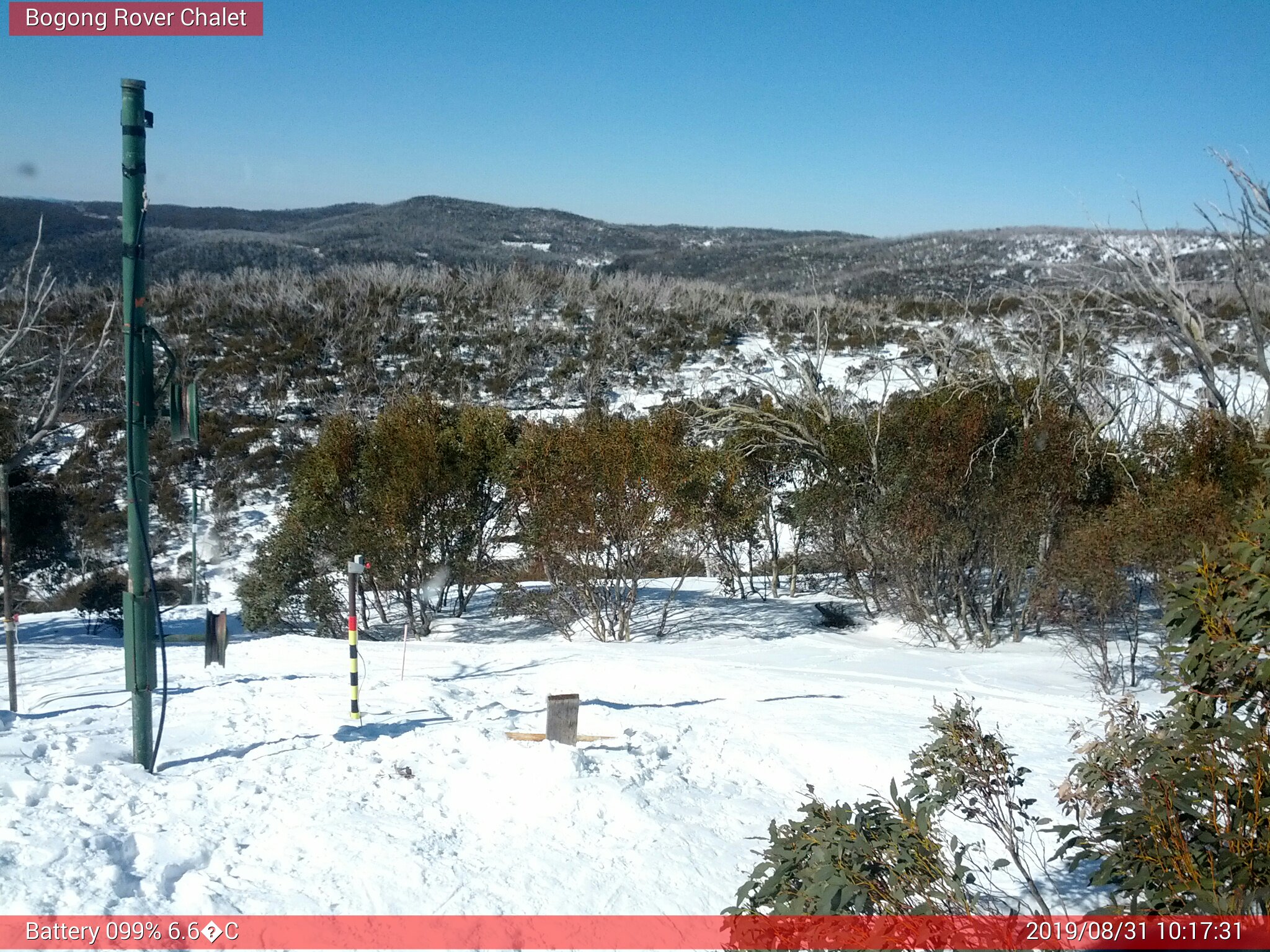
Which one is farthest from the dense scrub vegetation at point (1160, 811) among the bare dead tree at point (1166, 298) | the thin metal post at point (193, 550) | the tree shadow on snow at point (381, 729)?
the thin metal post at point (193, 550)

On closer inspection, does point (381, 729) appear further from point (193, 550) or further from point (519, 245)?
point (519, 245)

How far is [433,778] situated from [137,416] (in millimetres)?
2976

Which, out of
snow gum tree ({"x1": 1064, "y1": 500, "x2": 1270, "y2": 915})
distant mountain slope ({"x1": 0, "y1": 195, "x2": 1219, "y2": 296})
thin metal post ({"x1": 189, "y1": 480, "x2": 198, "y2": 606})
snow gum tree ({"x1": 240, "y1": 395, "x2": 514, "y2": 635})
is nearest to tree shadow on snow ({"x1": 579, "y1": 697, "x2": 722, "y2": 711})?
snow gum tree ({"x1": 1064, "y1": 500, "x2": 1270, "y2": 915})

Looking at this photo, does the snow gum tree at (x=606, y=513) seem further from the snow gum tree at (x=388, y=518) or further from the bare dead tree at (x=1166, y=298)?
the bare dead tree at (x=1166, y=298)

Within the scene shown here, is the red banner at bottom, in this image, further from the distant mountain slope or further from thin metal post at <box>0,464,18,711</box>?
the distant mountain slope

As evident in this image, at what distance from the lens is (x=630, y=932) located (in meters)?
4.62

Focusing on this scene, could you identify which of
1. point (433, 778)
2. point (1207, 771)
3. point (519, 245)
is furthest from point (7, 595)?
point (519, 245)

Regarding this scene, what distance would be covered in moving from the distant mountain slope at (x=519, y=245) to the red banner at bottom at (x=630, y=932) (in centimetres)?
5455

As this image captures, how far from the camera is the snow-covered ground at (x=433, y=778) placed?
455 cm

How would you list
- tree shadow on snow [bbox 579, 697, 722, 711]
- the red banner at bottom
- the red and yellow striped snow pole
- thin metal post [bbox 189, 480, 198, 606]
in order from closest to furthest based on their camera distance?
the red banner at bottom → the red and yellow striped snow pole → tree shadow on snow [bbox 579, 697, 722, 711] → thin metal post [bbox 189, 480, 198, 606]

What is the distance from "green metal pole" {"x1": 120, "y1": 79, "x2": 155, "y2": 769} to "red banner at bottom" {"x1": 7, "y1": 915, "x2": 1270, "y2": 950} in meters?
2.12

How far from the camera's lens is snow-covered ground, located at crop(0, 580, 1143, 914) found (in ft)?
14.9

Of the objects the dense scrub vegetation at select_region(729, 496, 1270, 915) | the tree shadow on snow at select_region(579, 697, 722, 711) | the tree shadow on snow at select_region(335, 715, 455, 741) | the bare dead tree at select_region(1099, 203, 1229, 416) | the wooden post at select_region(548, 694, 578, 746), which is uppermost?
the bare dead tree at select_region(1099, 203, 1229, 416)

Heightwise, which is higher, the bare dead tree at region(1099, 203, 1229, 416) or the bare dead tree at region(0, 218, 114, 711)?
the bare dead tree at region(1099, 203, 1229, 416)
